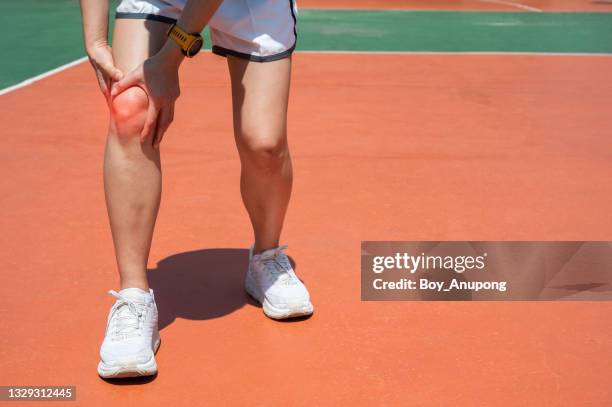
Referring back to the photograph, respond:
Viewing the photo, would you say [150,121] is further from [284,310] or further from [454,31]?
[454,31]

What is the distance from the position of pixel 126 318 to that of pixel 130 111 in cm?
68

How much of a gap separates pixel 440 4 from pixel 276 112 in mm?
13752

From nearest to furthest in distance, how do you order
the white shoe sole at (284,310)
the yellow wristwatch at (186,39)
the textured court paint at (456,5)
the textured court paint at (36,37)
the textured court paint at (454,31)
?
the yellow wristwatch at (186,39) < the white shoe sole at (284,310) < the textured court paint at (36,37) < the textured court paint at (454,31) < the textured court paint at (456,5)

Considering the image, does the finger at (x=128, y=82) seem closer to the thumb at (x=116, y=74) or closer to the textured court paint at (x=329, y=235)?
the thumb at (x=116, y=74)

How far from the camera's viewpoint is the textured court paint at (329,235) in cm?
291

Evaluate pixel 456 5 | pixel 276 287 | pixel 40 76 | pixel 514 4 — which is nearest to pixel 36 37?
pixel 40 76

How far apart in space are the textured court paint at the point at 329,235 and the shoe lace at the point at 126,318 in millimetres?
152

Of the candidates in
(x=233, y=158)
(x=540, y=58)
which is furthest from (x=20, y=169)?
(x=540, y=58)

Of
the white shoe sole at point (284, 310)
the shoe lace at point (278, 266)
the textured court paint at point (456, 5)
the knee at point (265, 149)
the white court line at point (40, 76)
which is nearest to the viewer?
the knee at point (265, 149)

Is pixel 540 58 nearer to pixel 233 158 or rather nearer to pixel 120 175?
pixel 233 158

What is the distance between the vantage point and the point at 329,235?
169 inches

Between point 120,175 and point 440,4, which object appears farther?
point 440,4

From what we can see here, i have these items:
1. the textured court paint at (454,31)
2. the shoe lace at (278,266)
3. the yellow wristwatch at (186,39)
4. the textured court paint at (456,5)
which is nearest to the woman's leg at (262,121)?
the shoe lace at (278,266)

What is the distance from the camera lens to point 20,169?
5.37 m
